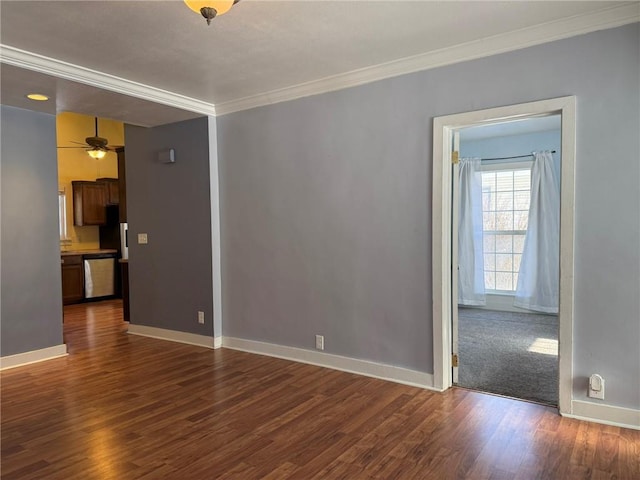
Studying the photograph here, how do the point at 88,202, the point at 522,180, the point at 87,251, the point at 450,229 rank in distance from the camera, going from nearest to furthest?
the point at 450,229, the point at 522,180, the point at 87,251, the point at 88,202

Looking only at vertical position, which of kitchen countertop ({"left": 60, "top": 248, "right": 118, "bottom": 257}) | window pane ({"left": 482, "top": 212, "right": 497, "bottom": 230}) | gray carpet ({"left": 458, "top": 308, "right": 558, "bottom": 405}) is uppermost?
window pane ({"left": 482, "top": 212, "right": 497, "bottom": 230})

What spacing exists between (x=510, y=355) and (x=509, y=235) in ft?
9.29

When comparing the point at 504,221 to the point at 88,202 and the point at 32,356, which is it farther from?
the point at 88,202

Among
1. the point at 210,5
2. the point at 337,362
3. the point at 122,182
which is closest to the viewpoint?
the point at 210,5

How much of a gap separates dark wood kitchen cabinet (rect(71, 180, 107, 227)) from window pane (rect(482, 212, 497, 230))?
22.8ft

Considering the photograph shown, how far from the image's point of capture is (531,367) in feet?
13.3

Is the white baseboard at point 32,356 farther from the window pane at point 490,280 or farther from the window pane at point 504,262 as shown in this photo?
the window pane at point 504,262

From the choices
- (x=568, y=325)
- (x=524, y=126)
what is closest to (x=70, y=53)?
(x=568, y=325)

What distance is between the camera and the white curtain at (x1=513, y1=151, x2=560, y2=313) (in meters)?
6.26

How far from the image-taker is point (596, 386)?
Result: 2.87m

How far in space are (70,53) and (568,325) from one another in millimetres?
3956

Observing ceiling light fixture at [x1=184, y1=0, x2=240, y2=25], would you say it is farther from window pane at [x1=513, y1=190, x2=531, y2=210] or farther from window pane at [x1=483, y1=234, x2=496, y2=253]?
window pane at [x1=483, y1=234, x2=496, y2=253]

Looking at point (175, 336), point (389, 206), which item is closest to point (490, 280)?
point (389, 206)

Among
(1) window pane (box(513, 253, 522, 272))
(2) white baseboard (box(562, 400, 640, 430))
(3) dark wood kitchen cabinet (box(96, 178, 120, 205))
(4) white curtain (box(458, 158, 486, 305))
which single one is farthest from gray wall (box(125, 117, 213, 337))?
(1) window pane (box(513, 253, 522, 272))
